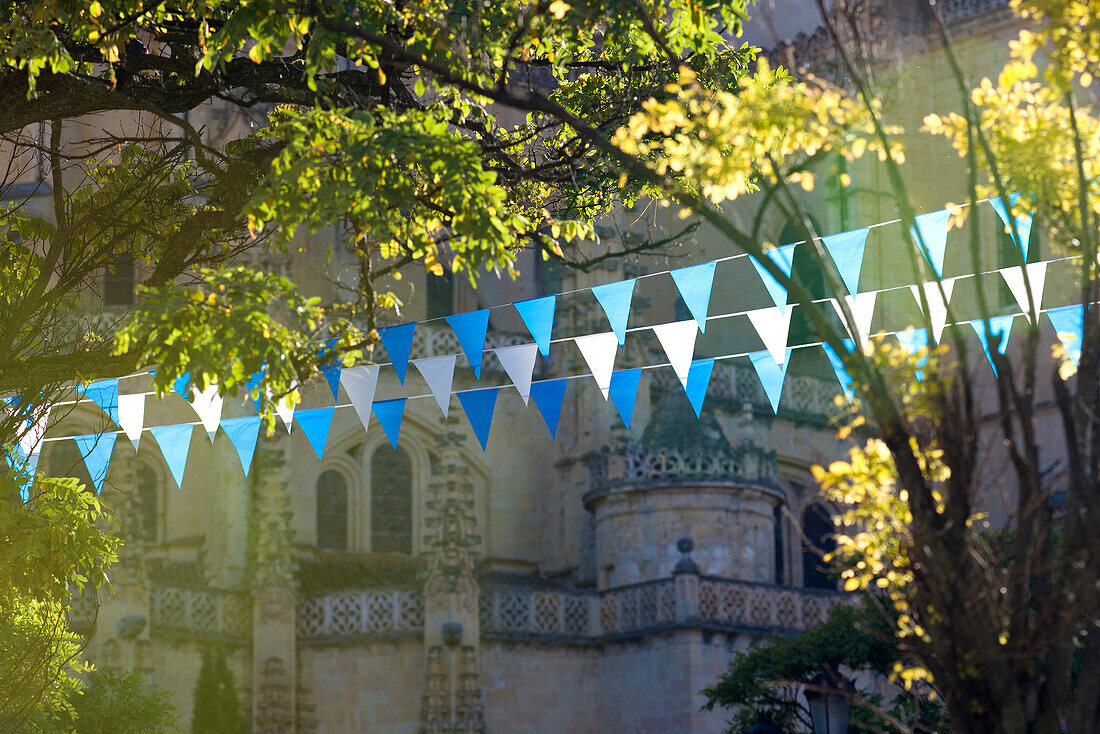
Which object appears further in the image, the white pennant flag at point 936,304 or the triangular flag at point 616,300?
the triangular flag at point 616,300

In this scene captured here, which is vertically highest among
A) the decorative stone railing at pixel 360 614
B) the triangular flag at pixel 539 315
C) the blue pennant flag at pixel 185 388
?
the triangular flag at pixel 539 315

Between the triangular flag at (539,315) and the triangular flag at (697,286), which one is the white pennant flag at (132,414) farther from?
the triangular flag at (697,286)

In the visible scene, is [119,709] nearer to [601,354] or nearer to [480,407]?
[480,407]

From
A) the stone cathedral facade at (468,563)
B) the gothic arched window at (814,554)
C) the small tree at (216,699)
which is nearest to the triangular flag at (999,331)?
the stone cathedral facade at (468,563)

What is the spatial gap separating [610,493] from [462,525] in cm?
273

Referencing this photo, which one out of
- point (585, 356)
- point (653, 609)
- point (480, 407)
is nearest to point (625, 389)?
point (585, 356)

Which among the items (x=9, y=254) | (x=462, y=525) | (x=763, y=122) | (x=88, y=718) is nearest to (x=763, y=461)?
(x=462, y=525)

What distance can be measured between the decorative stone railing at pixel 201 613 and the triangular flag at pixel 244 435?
10891mm

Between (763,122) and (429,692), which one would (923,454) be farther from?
(429,692)

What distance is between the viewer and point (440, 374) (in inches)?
535

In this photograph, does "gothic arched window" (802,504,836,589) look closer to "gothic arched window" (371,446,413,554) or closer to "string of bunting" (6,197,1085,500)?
"gothic arched window" (371,446,413,554)

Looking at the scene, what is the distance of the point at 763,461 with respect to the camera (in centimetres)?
2777

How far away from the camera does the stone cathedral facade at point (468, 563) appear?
81.9 feet

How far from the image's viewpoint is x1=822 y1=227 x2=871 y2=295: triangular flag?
37.6 feet
